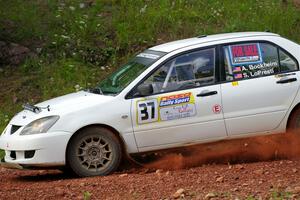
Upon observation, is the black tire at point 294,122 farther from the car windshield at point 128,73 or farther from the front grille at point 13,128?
the front grille at point 13,128

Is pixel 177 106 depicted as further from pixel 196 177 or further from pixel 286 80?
pixel 286 80

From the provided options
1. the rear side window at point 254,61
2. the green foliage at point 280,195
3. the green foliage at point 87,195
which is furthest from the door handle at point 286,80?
the green foliage at point 87,195

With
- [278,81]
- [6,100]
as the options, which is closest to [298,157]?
[278,81]

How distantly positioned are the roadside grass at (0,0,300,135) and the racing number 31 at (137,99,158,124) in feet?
16.0

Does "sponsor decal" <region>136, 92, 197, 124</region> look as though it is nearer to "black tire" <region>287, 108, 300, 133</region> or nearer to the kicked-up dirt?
the kicked-up dirt

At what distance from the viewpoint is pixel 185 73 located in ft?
27.3

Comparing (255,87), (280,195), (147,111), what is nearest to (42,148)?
(147,111)

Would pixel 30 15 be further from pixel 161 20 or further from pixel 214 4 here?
pixel 214 4

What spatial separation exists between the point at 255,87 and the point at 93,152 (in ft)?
7.31

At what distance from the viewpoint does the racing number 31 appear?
802 cm

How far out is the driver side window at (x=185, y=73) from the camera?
8.22 metres

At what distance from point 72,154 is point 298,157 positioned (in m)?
2.88

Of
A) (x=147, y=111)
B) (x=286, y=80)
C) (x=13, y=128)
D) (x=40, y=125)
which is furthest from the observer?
(x=286, y=80)

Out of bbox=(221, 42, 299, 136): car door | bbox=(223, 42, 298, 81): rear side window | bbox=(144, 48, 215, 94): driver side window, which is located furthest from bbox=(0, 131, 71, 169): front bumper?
bbox=(223, 42, 298, 81): rear side window
